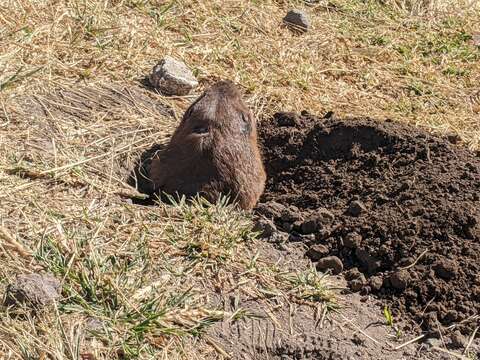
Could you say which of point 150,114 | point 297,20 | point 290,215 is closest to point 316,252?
point 290,215

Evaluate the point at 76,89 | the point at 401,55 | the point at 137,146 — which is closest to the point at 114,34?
the point at 76,89

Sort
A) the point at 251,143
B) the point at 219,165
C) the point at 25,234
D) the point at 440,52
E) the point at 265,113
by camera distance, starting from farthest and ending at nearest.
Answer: the point at 440,52 < the point at 265,113 < the point at 251,143 < the point at 219,165 < the point at 25,234

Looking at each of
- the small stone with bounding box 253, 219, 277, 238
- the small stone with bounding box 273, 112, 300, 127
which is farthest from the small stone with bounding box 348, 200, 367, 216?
the small stone with bounding box 273, 112, 300, 127

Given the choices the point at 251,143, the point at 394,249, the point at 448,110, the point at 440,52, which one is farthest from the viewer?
the point at 440,52

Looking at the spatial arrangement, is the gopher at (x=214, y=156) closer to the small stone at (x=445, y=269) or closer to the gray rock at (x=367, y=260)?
the gray rock at (x=367, y=260)

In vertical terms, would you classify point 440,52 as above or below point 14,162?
above

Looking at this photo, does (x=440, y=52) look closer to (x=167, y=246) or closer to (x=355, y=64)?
(x=355, y=64)

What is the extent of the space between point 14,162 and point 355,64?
3339 millimetres

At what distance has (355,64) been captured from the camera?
7.24 meters

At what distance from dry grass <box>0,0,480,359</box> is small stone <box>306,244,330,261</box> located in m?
0.18

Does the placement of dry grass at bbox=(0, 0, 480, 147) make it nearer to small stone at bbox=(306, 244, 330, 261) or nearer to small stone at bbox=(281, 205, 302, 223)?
small stone at bbox=(281, 205, 302, 223)

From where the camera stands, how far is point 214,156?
5.27 metres

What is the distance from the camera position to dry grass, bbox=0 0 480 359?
13.0 ft

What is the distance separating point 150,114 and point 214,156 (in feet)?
2.97
